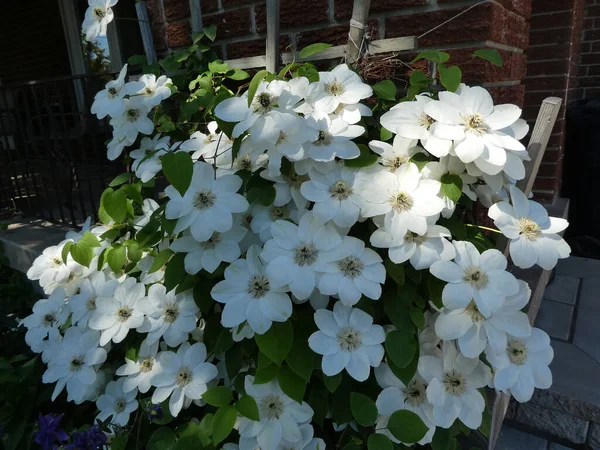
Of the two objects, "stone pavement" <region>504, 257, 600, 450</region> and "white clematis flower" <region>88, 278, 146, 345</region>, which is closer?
"white clematis flower" <region>88, 278, 146, 345</region>

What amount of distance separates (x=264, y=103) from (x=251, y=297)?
440 mm

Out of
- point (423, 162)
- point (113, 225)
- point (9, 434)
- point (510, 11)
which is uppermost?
point (510, 11)

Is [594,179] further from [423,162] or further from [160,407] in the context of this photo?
[160,407]

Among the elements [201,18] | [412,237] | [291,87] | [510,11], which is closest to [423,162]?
[412,237]

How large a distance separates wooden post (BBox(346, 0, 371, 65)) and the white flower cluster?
232 mm

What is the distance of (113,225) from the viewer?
56.6 inches

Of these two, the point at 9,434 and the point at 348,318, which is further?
the point at 9,434

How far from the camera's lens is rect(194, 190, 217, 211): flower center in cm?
106

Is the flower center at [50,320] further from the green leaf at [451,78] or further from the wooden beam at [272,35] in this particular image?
the green leaf at [451,78]

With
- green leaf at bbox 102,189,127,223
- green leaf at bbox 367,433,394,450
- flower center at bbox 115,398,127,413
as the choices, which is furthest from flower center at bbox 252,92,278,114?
flower center at bbox 115,398,127,413

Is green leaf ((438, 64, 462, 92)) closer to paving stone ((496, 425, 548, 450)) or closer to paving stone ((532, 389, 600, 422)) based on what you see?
paving stone ((532, 389, 600, 422))

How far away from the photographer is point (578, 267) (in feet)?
9.84

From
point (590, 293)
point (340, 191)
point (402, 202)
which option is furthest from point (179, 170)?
point (590, 293)

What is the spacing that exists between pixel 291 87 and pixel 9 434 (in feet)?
4.82
